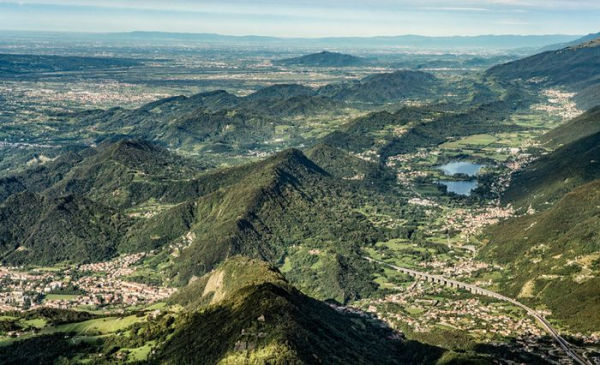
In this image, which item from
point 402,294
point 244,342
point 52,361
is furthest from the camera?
point 402,294

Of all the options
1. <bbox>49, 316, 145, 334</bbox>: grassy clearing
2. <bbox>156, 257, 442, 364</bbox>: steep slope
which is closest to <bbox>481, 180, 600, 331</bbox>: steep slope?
<bbox>156, 257, 442, 364</bbox>: steep slope

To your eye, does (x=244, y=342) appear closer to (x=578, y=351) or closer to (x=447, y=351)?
(x=447, y=351)

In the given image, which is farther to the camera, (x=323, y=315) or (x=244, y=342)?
(x=323, y=315)

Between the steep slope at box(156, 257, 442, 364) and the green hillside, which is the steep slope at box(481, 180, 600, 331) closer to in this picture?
the green hillside

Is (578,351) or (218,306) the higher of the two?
(218,306)

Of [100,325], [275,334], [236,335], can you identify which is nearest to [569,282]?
[275,334]

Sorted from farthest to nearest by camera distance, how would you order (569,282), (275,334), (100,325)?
(569,282) → (100,325) → (275,334)

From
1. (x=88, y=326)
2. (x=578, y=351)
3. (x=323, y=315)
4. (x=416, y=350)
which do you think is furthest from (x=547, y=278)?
(x=88, y=326)

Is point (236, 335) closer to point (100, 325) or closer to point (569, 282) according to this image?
point (100, 325)
